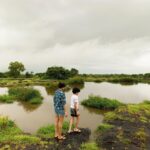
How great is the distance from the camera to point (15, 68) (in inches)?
3543

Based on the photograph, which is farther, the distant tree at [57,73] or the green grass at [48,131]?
the distant tree at [57,73]

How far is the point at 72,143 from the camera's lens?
418 inches

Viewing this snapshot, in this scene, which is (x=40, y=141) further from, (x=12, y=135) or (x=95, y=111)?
(x=95, y=111)

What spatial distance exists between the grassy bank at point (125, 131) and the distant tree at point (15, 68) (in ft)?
243

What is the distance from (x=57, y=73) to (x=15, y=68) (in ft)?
88.7

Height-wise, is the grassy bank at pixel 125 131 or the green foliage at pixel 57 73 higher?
the green foliage at pixel 57 73

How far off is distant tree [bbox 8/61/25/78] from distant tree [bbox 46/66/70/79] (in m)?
21.8

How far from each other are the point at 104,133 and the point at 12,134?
4342 mm

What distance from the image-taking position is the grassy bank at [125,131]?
10.9 m

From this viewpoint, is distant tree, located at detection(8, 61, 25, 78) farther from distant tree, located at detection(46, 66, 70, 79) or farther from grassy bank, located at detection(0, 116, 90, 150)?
grassy bank, located at detection(0, 116, 90, 150)

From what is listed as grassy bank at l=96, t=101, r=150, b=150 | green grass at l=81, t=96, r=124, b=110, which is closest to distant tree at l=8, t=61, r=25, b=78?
green grass at l=81, t=96, r=124, b=110

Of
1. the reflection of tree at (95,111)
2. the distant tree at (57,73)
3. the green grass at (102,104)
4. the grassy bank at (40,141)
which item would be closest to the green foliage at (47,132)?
the grassy bank at (40,141)

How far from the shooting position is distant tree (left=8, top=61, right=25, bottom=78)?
88.3m

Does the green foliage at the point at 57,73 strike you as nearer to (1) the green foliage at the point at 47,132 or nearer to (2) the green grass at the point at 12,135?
(2) the green grass at the point at 12,135
